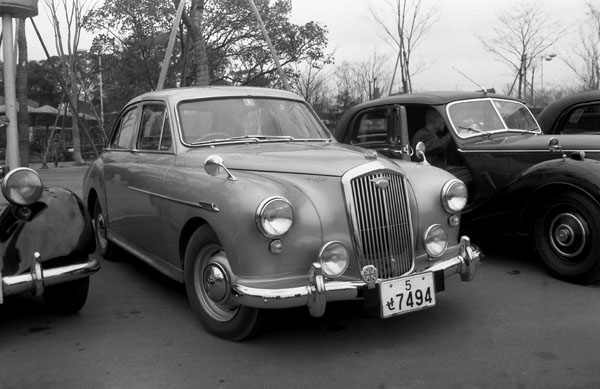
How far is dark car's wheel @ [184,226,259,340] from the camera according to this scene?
3467 mm

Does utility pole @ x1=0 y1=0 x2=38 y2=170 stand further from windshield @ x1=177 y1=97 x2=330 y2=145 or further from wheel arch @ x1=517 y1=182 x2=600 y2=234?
wheel arch @ x1=517 y1=182 x2=600 y2=234

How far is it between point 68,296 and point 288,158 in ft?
6.28

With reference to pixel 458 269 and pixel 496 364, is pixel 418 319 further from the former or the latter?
pixel 496 364

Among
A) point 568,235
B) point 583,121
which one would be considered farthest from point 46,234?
point 583,121

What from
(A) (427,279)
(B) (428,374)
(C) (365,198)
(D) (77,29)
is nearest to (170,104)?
(C) (365,198)

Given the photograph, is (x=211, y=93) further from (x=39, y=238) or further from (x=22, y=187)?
(x=39, y=238)

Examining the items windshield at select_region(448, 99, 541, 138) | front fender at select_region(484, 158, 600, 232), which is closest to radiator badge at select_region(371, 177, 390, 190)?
front fender at select_region(484, 158, 600, 232)

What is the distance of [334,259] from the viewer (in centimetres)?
329

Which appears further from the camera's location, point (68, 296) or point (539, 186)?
point (539, 186)

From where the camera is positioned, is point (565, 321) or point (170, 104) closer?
point (565, 321)

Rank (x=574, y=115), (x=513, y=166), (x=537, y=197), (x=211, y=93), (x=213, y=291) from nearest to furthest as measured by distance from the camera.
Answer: (x=213, y=291) < (x=211, y=93) < (x=537, y=197) < (x=513, y=166) < (x=574, y=115)

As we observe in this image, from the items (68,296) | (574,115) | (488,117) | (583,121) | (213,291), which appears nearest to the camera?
(213,291)

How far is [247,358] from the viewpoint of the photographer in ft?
10.9

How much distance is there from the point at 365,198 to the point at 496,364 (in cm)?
121
